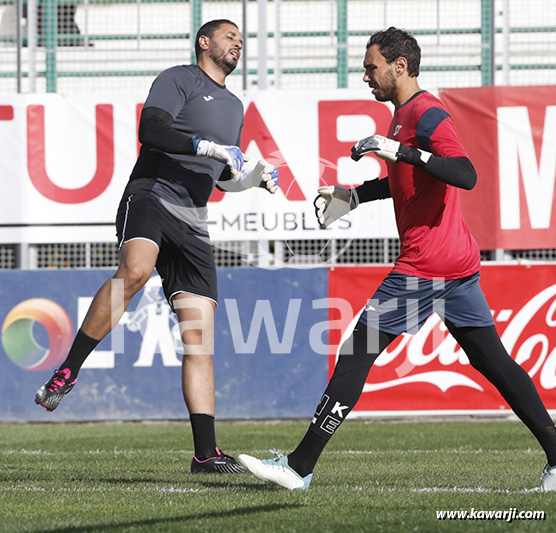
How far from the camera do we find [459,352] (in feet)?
32.1

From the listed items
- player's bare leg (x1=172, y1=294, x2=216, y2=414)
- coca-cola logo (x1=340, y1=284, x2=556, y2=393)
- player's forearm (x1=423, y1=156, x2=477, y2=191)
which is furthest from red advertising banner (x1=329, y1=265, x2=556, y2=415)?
player's forearm (x1=423, y1=156, x2=477, y2=191)

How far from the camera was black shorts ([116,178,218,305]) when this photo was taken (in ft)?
16.9

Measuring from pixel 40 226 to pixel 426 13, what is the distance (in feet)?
15.0

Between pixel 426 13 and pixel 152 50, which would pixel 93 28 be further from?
pixel 426 13

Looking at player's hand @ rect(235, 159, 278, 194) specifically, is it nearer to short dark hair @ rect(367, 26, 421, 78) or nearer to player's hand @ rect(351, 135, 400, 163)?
short dark hair @ rect(367, 26, 421, 78)

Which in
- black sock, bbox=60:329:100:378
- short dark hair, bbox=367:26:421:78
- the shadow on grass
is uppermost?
short dark hair, bbox=367:26:421:78

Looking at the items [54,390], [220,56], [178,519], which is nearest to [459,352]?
[220,56]

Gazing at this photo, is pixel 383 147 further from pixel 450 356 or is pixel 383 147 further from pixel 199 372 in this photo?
pixel 450 356

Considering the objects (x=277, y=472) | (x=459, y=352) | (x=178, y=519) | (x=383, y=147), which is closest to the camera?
(x=178, y=519)

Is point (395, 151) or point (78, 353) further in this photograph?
point (78, 353)

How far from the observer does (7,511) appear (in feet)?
13.3

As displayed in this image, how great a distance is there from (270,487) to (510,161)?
20.9ft

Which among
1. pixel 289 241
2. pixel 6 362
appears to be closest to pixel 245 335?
pixel 289 241

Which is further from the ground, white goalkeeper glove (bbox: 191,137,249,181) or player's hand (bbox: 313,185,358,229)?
white goalkeeper glove (bbox: 191,137,249,181)
